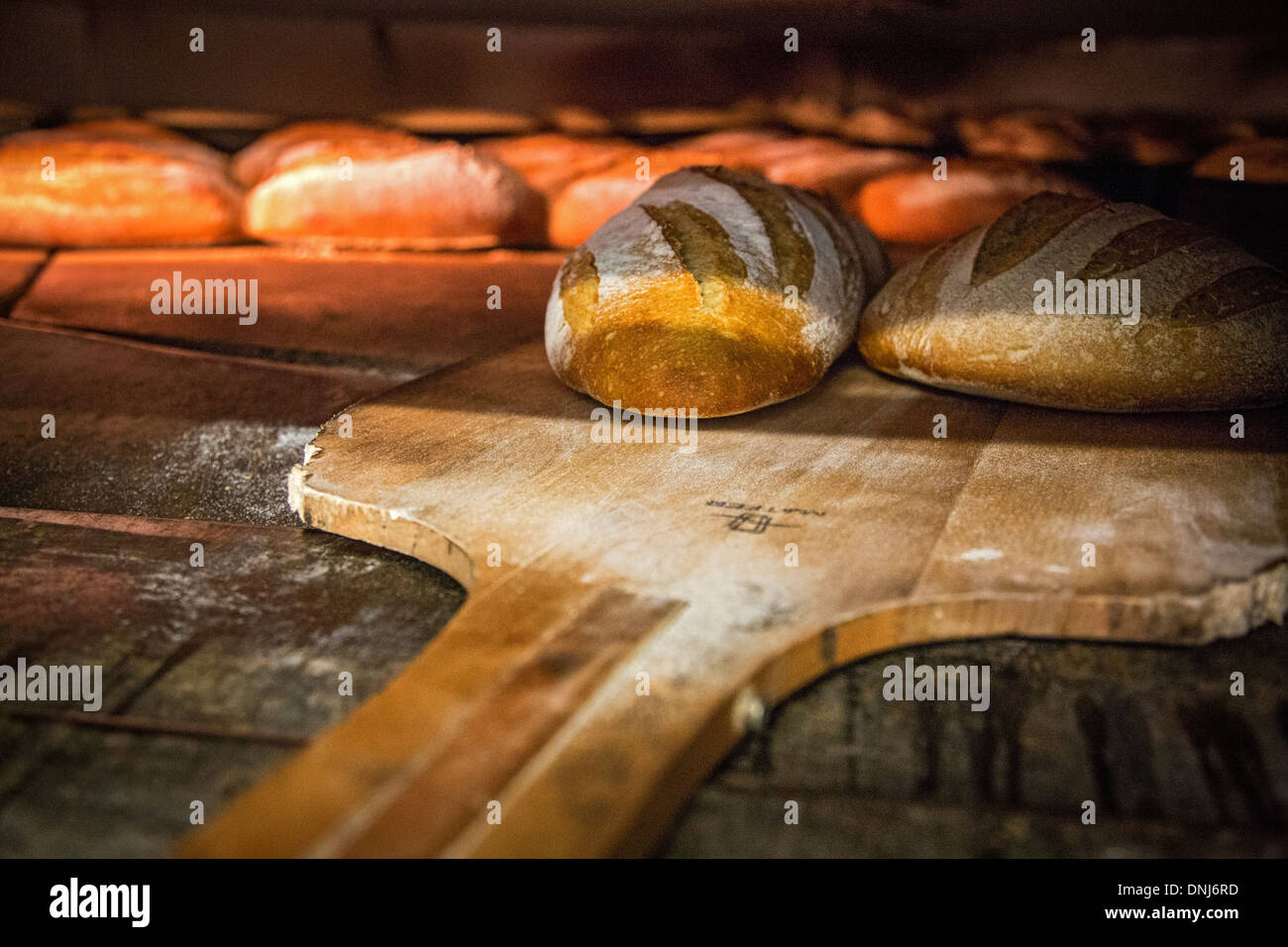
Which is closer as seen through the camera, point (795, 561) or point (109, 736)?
point (109, 736)

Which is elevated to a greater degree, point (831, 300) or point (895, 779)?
point (831, 300)

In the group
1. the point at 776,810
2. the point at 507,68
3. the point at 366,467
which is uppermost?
the point at 507,68

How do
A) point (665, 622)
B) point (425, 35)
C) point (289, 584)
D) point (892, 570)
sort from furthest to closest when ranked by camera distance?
point (425, 35) < point (289, 584) < point (892, 570) < point (665, 622)

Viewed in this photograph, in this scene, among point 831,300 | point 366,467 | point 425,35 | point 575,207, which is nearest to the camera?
point 366,467

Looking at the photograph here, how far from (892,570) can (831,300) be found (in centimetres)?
87

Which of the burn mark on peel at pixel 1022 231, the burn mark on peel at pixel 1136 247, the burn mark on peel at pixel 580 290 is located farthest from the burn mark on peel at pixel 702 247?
the burn mark on peel at pixel 1136 247

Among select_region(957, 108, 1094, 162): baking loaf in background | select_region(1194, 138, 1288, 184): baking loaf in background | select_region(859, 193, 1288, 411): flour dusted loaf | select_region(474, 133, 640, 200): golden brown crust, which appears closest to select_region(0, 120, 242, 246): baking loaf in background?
select_region(474, 133, 640, 200): golden brown crust

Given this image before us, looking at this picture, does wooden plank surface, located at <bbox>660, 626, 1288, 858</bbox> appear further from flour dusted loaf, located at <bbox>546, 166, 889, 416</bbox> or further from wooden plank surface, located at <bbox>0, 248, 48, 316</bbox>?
wooden plank surface, located at <bbox>0, 248, 48, 316</bbox>

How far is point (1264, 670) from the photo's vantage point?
108 centimetres

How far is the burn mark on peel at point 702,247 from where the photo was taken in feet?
5.73

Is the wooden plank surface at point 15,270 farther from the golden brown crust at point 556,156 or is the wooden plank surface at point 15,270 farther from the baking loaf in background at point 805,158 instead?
the baking loaf in background at point 805,158

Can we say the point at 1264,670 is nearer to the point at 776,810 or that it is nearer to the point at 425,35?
the point at 776,810

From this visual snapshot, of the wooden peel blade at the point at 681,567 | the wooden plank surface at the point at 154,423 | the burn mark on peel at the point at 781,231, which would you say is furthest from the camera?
the burn mark on peel at the point at 781,231

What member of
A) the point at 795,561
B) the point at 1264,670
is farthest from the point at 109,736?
the point at 1264,670
